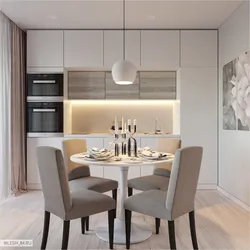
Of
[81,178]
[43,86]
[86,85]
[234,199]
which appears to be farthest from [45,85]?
[234,199]

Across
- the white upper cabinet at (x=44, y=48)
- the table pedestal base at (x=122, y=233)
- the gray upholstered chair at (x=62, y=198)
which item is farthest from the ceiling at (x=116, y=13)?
the table pedestal base at (x=122, y=233)

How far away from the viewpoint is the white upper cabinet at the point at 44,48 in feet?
15.4

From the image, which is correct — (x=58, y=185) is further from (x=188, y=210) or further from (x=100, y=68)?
(x=100, y=68)

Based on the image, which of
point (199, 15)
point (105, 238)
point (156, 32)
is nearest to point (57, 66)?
point (156, 32)

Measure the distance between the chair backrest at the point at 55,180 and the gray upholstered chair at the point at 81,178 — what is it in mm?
559

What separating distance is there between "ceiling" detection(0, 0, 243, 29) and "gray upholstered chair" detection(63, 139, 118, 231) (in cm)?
184

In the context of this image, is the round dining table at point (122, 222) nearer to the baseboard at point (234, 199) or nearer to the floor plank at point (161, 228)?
the floor plank at point (161, 228)

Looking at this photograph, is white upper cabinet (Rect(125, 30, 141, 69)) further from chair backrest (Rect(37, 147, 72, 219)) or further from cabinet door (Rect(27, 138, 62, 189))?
chair backrest (Rect(37, 147, 72, 219))

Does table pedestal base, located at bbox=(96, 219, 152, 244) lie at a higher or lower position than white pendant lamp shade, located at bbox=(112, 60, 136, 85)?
lower

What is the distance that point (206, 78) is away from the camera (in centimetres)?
472

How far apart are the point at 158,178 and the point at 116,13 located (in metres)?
2.38

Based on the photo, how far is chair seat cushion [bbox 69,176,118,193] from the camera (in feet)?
9.64

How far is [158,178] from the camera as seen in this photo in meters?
3.20

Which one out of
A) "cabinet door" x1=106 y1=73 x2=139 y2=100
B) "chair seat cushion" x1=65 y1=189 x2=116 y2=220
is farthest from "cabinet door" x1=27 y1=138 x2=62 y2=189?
"chair seat cushion" x1=65 y1=189 x2=116 y2=220
